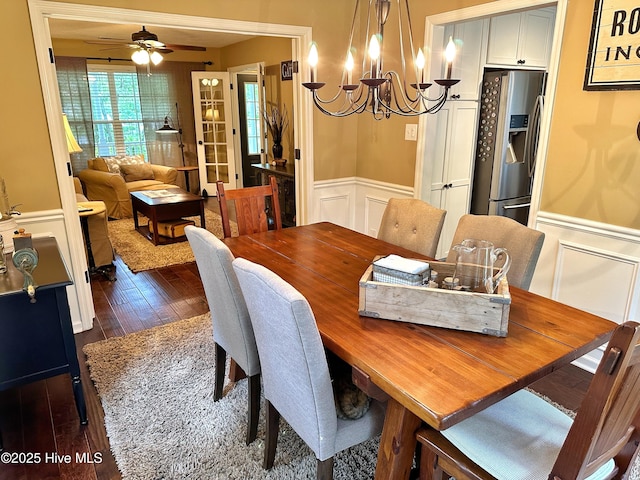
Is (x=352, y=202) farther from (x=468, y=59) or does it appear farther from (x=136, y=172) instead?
(x=136, y=172)

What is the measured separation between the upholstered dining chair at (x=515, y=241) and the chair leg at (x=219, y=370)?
4.02 ft

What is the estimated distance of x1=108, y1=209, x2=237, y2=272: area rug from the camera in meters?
4.37

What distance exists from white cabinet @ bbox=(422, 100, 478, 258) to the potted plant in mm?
2352

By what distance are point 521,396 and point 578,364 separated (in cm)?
142

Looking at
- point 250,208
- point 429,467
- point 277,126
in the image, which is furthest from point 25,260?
point 277,126

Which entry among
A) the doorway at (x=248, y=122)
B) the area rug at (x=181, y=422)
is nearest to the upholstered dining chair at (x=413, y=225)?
the area rug at (x=181, y=422)

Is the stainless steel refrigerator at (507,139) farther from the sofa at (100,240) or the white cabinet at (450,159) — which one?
the sofa at (100,240)

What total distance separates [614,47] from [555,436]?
198cm

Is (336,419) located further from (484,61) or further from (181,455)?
(484,61)

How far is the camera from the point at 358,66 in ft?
13.1

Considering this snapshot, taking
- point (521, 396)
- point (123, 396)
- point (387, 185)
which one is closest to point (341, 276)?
point (521, 396)

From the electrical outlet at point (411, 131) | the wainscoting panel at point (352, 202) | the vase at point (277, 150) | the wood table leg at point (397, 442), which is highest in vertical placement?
the electrical outlet at point (411, 131)

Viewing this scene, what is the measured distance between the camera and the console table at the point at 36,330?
187 cm

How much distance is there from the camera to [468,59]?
3697mm
